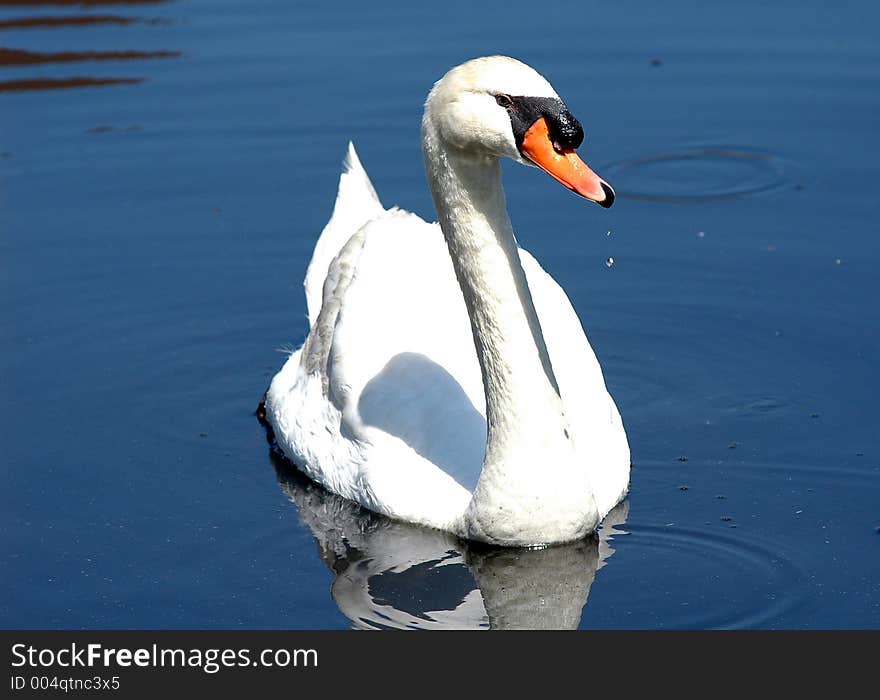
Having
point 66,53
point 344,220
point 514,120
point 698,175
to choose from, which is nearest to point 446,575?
point 514,120

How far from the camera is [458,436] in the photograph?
9523 millimetres

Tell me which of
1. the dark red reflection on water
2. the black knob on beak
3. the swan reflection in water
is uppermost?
the black knob on beak

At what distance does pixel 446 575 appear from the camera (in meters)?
8.95

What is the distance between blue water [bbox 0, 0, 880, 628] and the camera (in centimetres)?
887

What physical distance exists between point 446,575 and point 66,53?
10.1 meters

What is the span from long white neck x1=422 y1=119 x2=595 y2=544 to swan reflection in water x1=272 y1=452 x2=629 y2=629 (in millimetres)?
142

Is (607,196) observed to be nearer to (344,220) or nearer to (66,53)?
(344,220)

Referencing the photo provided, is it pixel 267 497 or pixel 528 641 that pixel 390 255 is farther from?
pixel 528 641

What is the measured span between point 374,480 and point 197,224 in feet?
15.8

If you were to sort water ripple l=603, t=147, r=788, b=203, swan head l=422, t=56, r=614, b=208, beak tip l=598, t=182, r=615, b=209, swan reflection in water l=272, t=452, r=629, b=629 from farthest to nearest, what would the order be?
water ripple l=603, t=147, r=788, b=203 < swan reflection in water l=272, t=452, r=629, b=629 < swan head l=422, t=56, r=614, b=208 < beak tip l=598, t=182, r=615, b=209

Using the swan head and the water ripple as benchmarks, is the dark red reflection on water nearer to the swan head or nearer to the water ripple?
the water ripple

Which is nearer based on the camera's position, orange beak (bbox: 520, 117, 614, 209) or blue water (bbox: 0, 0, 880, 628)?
orange beak (bbox: 520, 117, 614, 209)

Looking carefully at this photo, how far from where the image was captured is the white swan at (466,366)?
Result: 26.9ft

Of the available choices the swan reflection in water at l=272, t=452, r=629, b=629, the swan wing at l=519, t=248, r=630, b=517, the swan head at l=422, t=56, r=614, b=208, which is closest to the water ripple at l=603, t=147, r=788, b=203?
the swan wing at l=519, t=248, r=630, b=517
